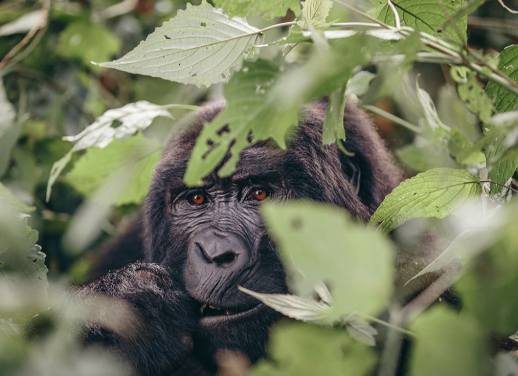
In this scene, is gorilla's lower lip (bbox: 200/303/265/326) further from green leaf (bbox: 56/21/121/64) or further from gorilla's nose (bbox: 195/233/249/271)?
green leaf (bbox: 56/21/121/64)

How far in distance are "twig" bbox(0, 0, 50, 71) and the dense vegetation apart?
1cm

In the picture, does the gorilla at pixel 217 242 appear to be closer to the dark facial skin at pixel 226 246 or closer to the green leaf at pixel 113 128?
the dark facial skin at pixel 226 246

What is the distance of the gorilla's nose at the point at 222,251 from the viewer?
2252 mm

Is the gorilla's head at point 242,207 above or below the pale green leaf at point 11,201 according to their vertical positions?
below

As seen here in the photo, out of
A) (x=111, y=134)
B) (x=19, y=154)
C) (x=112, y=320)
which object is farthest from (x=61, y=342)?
(x=19, y=154)

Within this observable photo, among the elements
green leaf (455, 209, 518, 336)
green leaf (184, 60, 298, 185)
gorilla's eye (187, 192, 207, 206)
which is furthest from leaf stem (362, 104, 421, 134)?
green leaf (455, 209, 518, 336)

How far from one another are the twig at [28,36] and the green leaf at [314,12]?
202 centimetres

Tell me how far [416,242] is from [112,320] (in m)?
1.18

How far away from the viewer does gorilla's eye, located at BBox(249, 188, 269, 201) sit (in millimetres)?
2566

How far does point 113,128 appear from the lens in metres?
2.46

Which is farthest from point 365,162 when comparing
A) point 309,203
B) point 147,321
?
point 309,203

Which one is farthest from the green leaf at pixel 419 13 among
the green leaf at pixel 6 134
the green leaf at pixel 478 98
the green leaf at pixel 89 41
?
the green leaf at pixel 89 41

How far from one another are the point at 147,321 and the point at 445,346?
1.43m

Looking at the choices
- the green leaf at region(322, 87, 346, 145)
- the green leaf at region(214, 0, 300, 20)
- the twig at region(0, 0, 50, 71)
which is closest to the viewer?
the green leaf at region(322, 87, 346, 145)
